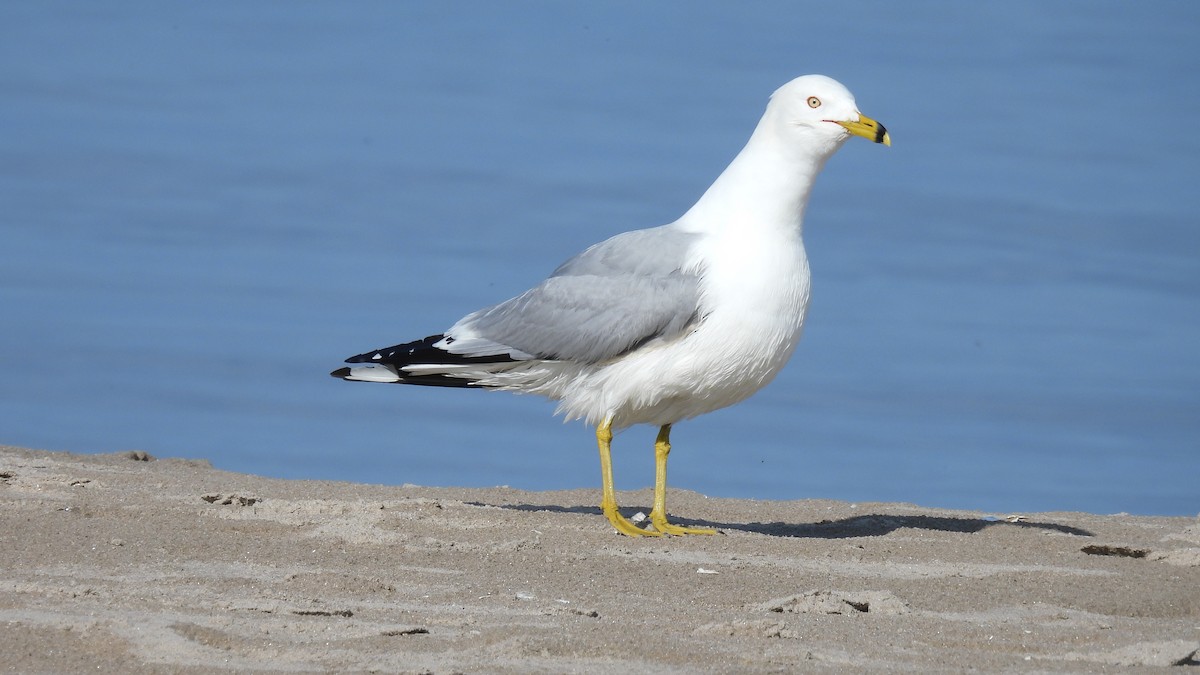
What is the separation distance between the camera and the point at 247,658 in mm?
4957

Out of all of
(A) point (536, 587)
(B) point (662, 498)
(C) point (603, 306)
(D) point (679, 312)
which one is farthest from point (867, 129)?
(A) point (536, 587)

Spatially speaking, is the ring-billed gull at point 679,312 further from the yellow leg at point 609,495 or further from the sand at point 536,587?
the sand at point 536,587

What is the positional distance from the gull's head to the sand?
1.89 m

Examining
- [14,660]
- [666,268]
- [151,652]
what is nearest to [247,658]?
[151,652]

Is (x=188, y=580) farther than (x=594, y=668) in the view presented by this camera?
Yes

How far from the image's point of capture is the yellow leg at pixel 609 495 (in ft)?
26.0

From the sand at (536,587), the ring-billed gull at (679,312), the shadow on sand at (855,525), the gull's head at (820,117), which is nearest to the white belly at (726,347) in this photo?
the ring-billed gull at (679,312)

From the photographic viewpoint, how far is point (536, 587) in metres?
6.35

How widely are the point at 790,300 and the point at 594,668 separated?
3.31 m

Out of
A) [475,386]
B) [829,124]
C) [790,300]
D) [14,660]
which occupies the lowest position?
[14,660]

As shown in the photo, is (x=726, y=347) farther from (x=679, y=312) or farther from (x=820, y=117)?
(x=820, y=117)

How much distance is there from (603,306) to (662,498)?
0.99m

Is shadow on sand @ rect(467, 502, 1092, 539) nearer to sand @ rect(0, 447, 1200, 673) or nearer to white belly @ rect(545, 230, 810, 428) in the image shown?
sand @ rect(0, 447, 1200, 673)

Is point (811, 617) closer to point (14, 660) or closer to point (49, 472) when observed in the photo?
point (14, 660)
